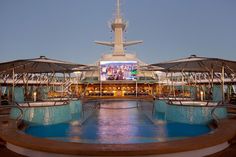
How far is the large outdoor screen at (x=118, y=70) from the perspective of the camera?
32.3 metres

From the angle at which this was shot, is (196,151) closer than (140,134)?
Yes

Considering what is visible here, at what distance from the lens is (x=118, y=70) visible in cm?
3266

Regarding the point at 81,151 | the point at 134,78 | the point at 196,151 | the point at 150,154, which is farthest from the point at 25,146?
the point at 134,78

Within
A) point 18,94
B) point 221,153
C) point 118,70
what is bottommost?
point 221,153

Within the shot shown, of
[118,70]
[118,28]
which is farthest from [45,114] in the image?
[118,28]

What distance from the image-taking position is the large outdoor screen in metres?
32.3

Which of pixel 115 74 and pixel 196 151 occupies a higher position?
pixel 115 74

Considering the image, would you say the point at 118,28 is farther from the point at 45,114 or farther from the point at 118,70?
the point at 45,114

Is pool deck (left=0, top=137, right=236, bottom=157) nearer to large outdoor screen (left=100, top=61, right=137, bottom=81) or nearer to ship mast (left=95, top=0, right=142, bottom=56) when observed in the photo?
large outdoor screen (left=100, top=61, right=137, bottom=81)

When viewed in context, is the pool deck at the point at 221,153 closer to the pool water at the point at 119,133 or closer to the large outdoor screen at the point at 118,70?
the pool water at the point at 119,133

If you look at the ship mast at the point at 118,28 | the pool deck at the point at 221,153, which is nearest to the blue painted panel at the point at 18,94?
the pool deck at the point at 221,153

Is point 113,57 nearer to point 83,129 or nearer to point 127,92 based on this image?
point 127,92

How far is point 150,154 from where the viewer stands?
3.73 meters

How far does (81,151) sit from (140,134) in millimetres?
3453
